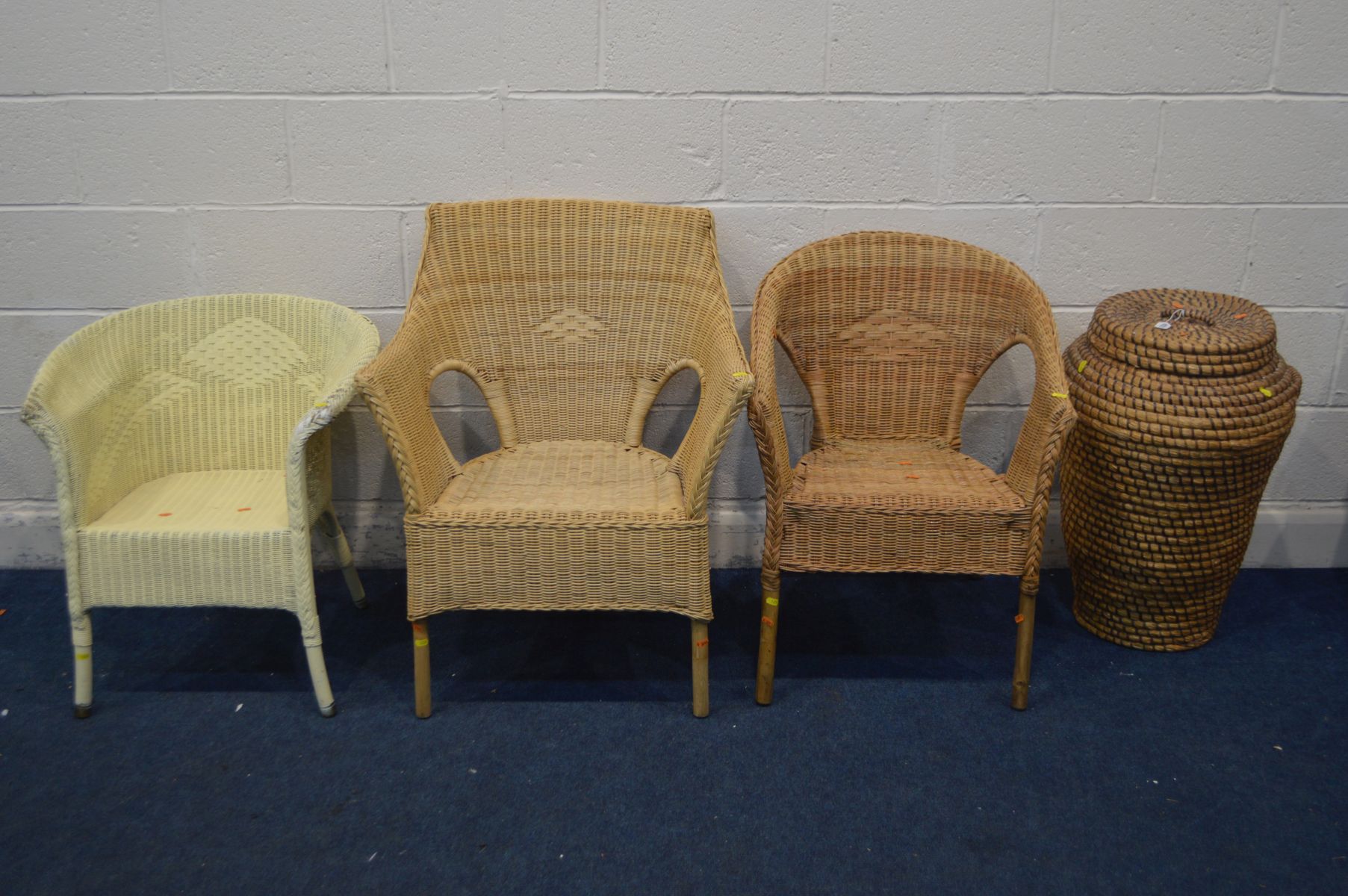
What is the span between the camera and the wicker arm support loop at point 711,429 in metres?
2.07

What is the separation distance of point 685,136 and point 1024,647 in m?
1.32

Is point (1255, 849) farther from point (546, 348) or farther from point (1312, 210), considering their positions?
point (546, 348)

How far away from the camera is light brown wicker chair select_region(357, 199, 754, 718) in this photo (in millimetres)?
2154

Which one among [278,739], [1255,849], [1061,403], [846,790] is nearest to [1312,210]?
[1061,403]

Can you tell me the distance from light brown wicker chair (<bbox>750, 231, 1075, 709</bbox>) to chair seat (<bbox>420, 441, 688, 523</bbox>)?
251mm

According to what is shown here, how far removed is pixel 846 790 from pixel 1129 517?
0.87m

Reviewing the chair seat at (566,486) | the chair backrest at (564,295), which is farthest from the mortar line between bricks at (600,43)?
the chair seat at (566,486)

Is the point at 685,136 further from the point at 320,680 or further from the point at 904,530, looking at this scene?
the point at 320,680

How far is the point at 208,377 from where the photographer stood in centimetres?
253

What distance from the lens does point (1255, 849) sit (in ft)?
6.44

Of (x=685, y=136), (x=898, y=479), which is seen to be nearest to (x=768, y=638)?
(x=898, y=479)

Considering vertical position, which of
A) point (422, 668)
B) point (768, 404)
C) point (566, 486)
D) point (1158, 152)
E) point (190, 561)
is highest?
point (1158, 152)

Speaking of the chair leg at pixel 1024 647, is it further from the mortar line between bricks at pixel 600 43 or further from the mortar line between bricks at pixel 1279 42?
the mortar line between bricks at pixel 600 43

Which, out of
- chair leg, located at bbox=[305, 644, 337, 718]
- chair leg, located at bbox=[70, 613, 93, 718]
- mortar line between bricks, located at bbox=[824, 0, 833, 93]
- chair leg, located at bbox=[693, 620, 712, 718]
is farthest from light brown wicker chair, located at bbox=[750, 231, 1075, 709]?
chair leg, located at bbox=[70, 613, 93, 718]
